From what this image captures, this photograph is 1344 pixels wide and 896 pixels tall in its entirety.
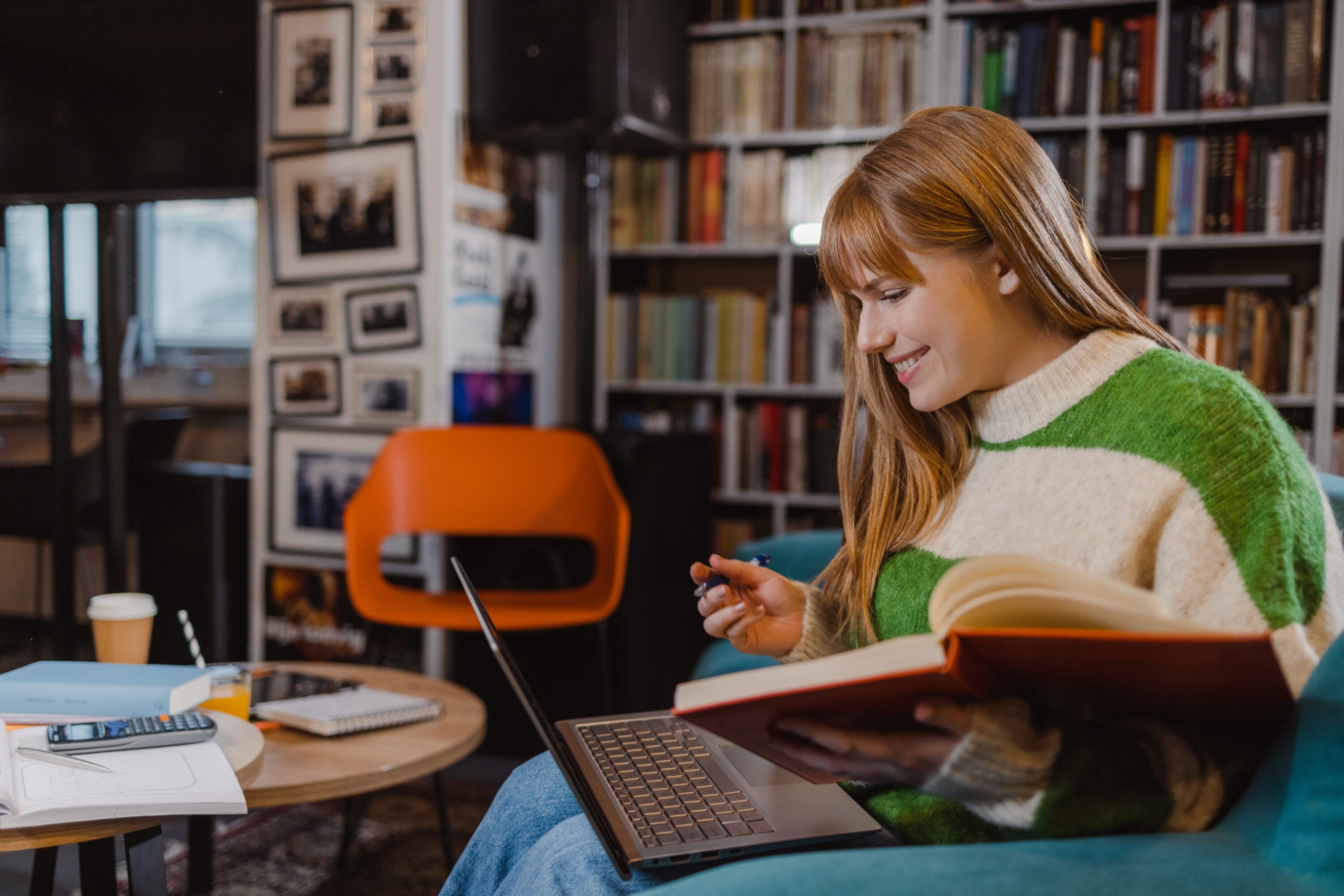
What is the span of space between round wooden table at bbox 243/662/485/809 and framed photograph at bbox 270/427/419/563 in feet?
3.94

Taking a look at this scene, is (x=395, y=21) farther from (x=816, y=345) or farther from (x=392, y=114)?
(x=816, y=345)

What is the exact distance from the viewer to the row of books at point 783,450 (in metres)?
3.34

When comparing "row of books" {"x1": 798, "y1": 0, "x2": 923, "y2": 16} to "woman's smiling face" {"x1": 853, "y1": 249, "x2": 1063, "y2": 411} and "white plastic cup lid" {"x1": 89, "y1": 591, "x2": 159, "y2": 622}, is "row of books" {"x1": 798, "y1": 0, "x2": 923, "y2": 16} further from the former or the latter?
"white plastic cup lid" {"x1": 89, "y1": 591, "x2": 159, "y2": 622}

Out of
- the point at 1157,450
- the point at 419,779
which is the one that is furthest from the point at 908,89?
the point at 1157,450

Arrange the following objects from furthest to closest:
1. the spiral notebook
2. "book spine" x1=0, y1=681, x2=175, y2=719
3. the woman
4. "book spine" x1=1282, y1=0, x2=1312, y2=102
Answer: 1. "book spine" x1=1282, y1=0, x2=1312, y2=102
2. the spiral notebook
3. "book spine" x1=0, y1=681, x2=175, y2=719
4. the woman

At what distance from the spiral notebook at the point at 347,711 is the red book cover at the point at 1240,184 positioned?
2464 mm

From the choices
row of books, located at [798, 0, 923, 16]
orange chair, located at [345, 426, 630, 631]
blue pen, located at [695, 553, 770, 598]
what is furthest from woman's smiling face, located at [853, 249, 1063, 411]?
row of books, located at [798, 0, 923, 16]

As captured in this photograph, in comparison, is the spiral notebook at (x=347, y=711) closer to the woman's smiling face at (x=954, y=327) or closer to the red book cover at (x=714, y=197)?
the woman's smiling face at (x=954, y=327)

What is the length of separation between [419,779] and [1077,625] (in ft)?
7.34

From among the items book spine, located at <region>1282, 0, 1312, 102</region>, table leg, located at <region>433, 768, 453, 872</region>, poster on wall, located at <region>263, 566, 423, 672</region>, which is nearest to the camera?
table leg, located at <region>433, 768, 453, 872</region>

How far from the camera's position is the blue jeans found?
0.86 meters

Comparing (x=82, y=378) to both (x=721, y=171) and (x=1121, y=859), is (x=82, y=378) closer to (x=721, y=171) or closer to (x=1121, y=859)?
(x=721, y=171)

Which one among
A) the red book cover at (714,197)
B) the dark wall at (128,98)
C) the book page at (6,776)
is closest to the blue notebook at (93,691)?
the book page at (6,776)

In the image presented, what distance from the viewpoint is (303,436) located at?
304 cm
